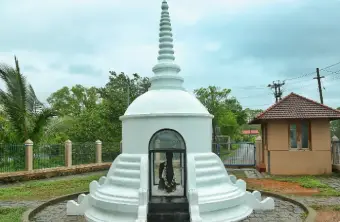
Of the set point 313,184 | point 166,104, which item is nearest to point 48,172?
point 166,104

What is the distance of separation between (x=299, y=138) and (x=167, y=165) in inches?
453

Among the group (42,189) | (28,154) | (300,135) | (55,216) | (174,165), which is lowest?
(42,189)

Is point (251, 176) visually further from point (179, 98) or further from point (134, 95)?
point (134, 95)

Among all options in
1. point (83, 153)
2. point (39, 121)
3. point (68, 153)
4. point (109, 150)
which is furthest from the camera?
point (109, 150)

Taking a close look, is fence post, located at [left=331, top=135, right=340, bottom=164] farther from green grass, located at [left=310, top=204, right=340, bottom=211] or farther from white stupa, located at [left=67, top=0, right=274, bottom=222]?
white stupa, located at [left=67, top=0, right=274, bottom=222]

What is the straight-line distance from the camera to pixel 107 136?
2678cm

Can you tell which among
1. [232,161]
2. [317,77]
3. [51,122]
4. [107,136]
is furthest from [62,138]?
[317,77]

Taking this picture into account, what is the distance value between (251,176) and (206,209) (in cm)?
1061

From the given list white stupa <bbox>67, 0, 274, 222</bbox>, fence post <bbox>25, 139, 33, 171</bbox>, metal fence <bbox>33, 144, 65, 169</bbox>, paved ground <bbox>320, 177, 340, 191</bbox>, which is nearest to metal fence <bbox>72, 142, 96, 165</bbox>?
metal fence <bbox>33, 144, 65, 169</bbox>

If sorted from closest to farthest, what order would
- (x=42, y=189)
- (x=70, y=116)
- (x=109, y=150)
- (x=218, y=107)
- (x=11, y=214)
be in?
(x=11, y=214) → (x=42, y=189) → (x=109, y=150) → (x=70, y=116) → (x=218, y=107)

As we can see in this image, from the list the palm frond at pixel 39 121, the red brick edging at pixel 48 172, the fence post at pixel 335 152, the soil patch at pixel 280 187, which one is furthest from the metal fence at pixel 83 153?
the fence post at pixel 335 152

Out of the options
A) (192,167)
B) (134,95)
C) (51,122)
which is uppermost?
(134,95)

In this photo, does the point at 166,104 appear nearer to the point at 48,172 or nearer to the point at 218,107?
the point at 48,172

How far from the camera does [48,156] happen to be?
20156 millimetres
